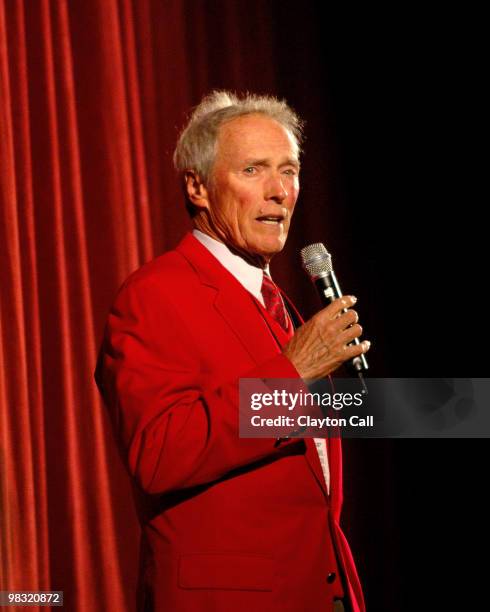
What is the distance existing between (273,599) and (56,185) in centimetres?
148

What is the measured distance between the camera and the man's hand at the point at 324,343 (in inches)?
52.6

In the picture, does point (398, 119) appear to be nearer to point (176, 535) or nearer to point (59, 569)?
point (59, 569)

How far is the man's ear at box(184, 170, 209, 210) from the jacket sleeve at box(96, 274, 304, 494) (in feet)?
1.12

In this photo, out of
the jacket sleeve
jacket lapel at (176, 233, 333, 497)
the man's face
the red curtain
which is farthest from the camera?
the red curtain

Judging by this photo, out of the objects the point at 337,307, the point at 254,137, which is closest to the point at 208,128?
the point at 254,137

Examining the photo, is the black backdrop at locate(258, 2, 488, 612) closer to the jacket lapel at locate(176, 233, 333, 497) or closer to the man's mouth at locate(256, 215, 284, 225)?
the man's mouth at locate(256, 215, 284, 225)

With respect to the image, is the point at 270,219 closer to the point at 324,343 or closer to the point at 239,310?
the point at 239,310

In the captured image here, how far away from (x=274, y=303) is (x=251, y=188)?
0.23 m

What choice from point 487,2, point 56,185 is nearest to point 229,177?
point 56,185

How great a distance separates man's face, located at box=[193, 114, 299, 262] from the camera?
65.1 inches

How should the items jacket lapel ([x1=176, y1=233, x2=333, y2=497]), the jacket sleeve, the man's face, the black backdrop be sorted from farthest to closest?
the black backdrop → the man's face → jacket lapel ([x1=176, y1=233, x2=333, y2=497]) → the jacket sleeve

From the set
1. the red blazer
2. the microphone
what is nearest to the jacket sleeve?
the red blazer

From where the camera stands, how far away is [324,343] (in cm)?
134

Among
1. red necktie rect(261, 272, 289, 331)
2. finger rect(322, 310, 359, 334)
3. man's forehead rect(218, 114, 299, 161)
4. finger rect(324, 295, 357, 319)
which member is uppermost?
man's forehead rect(218, 114, 299, 161)
